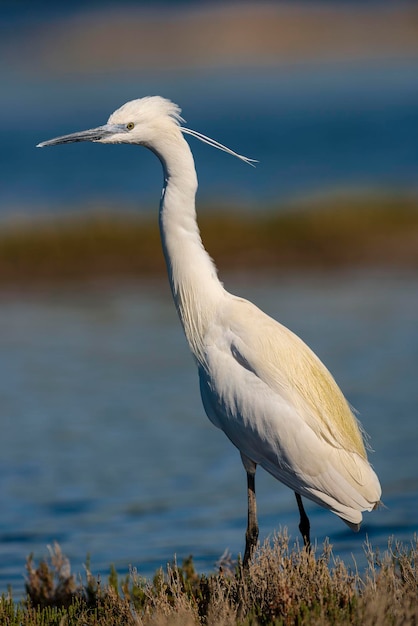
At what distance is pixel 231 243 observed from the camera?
19328mm

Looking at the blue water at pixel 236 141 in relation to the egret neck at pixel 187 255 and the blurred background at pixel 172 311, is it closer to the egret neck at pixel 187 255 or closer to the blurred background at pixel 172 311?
the blurred background at pixel 172 311

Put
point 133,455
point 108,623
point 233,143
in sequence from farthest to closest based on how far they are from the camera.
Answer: point 233,143, point 133,455, point 108,623

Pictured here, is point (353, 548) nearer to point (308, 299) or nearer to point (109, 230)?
point (308, 299)

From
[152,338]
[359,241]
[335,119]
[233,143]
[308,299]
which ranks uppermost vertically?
[335,119]

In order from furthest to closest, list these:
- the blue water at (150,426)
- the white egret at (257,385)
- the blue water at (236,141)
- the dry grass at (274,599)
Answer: the blue water at (236,141) < the blue water at (150,426) < the white egret at (257,385) < the dry grass at (274,599)

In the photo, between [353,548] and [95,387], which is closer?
[353,548]

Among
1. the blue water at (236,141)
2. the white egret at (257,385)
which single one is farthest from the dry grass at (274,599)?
the blue water at (236,141)

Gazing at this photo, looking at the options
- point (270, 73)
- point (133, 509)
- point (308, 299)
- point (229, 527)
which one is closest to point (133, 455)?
point (133, 509)

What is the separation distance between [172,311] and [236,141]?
18.3 meters

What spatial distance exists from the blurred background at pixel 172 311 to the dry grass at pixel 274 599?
7.00 feet

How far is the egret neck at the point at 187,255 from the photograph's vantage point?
5363 millimetres

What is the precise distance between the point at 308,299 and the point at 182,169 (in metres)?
10.7

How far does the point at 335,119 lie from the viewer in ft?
121

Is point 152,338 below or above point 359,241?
below
